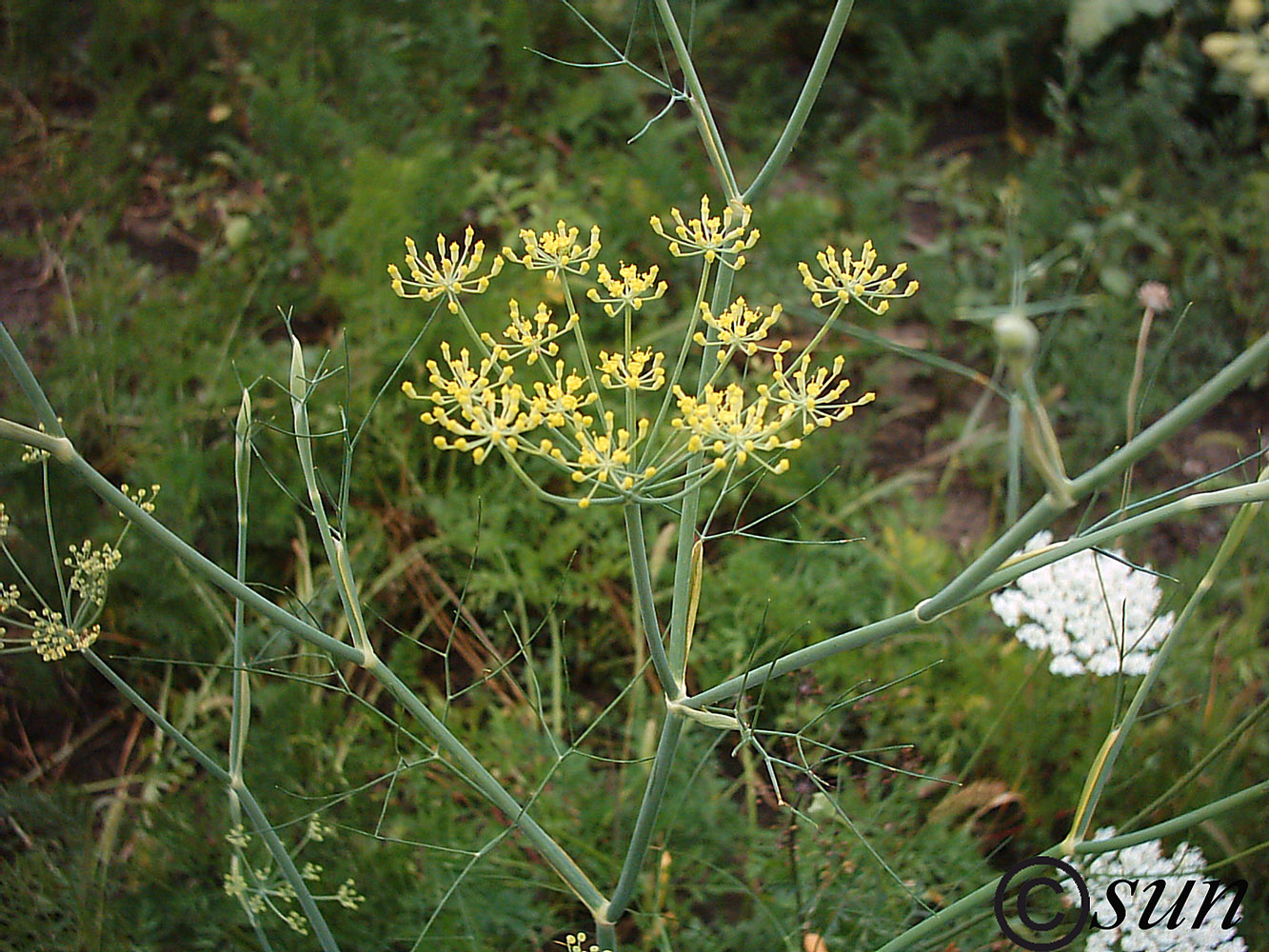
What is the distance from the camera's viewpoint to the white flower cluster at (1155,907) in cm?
154

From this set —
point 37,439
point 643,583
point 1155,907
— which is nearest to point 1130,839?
point 1155,907

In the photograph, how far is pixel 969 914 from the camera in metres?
1.78

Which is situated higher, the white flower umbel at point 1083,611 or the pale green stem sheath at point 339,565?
the pale green stem sheath at point 339,565

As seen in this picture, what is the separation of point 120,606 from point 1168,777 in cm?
236

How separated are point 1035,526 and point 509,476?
2007 millimetres

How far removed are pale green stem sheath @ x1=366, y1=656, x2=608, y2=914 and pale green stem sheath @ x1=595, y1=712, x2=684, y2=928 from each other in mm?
56

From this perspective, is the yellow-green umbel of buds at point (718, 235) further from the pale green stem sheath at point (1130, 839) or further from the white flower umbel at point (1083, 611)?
the white flower umbel at point (1083, 611)

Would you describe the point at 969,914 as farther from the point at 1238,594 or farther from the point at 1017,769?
the point at 1238,594

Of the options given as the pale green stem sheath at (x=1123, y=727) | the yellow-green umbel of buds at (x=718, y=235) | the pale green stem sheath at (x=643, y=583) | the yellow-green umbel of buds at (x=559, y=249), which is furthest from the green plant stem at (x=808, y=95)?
the pale green stem sheath at (x=1123, y=727)

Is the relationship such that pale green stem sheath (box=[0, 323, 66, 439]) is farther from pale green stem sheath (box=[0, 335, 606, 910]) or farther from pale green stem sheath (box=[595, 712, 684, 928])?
pale green stem sheath (box=[595, 712, 684, 928])

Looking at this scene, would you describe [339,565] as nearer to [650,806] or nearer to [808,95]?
[650,806]

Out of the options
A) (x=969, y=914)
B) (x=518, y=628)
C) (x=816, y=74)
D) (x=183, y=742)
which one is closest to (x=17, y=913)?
(x=183, y=742)

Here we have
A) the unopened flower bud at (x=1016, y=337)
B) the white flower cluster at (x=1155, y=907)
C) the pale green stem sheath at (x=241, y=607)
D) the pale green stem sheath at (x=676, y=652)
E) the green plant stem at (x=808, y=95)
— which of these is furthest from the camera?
the white flower cluster at (x=1155, y=907)

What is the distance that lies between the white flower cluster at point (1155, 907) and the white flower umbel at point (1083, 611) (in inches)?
12.4
